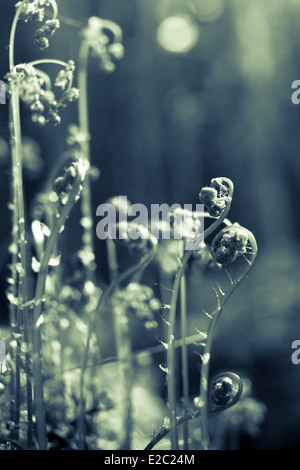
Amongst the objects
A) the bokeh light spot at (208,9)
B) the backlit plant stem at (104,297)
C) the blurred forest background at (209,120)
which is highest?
the bokeh light spot at (208,9)

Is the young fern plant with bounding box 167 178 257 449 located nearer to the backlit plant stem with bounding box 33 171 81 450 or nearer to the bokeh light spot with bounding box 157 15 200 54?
the backlit plant stem with bounding box 33 171 81 450

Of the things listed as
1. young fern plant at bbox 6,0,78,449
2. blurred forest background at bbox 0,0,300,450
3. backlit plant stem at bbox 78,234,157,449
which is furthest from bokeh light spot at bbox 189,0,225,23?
backlit plant stem at bbox 78,234,157,449

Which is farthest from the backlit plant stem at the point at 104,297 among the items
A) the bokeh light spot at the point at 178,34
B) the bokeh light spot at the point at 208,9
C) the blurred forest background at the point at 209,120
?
the bokeh light spot at the point at 208,9

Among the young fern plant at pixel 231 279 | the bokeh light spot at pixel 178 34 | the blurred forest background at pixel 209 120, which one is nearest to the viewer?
the young fern plant at pixel 231 279

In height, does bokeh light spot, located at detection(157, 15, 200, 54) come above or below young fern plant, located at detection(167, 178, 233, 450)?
above

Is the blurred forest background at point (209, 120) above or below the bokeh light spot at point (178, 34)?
below

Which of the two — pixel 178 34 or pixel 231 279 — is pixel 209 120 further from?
pixel 231 279

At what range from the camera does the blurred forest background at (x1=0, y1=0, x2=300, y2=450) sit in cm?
266

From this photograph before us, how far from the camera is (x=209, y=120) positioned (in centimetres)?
301

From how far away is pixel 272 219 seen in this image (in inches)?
120

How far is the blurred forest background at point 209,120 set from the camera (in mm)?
2660

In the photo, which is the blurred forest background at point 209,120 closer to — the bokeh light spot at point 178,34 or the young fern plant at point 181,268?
the bokeh light spot at point 178,34

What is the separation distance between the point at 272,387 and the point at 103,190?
134 centimetres
